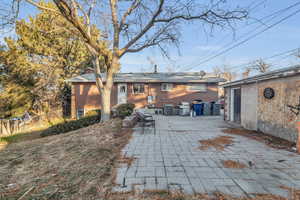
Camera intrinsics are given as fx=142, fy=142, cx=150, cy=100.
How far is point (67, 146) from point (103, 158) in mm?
1843

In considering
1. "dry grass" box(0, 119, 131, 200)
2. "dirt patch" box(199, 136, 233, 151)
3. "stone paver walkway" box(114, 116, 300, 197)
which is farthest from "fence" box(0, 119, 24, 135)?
"dirt patch" box(199, 136, 233, 151)

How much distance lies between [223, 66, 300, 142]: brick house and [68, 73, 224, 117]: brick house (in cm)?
594

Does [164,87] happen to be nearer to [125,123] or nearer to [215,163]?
[125,123]

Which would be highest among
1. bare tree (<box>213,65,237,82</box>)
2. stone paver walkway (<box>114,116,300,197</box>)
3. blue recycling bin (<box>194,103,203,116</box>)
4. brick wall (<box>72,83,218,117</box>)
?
bare tree (<box>213,65,237,82</box>)

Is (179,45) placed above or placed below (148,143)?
above

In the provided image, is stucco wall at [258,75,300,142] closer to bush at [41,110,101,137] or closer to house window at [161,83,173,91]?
house window at [161,83,173,91]

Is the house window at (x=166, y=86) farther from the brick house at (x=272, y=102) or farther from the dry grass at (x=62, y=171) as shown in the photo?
the dry grass at (x=62, y=171)

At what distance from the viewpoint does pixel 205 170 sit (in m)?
2.86

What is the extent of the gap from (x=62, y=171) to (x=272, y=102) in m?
7.11

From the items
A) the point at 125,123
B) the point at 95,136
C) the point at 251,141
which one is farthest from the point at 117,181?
the point at 251,141

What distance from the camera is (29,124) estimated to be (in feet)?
37.4

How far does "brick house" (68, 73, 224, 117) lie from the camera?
1364 cm

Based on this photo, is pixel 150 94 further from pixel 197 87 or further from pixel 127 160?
pixel 127 160

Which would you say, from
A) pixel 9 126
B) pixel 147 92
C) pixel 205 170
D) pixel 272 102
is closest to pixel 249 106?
pixel 272 102
